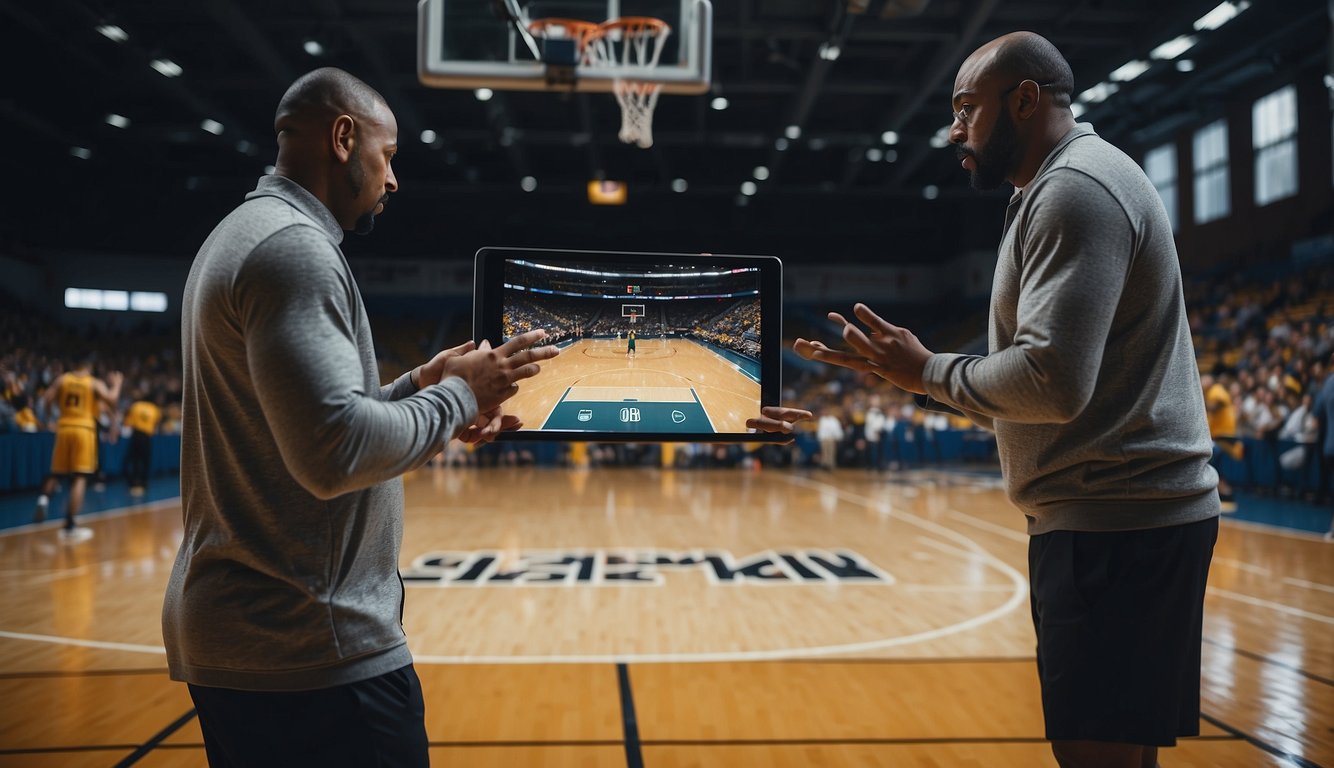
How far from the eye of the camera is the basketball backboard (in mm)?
6938

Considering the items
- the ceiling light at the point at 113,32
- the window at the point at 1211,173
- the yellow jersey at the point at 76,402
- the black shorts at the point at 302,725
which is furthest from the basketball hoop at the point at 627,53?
the window at the point at 1211,173

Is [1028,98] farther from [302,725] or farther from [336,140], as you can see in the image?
[302,725]

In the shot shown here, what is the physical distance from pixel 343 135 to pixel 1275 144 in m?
20.4

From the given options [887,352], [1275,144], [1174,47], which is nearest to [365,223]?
[887,352]

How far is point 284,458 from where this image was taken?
124 centimetres

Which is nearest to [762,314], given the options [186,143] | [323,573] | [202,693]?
[323,573]

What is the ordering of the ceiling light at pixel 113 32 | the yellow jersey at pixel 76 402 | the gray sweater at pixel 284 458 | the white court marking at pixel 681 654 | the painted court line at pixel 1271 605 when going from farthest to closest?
→ the ceiling light at pixel 113 32, the yellow jersey at pixel 76 402, the painted court line at pixel 1271 605, the white court marking at pixel 681 654, the gray sweater at pixel 284 458

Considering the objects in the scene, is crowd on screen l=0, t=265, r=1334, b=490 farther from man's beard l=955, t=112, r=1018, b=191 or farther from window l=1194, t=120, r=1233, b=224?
man's beard l=955, t=112, r=1018, b=191

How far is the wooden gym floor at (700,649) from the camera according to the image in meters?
3.22

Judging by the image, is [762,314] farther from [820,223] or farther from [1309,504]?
[820,223]

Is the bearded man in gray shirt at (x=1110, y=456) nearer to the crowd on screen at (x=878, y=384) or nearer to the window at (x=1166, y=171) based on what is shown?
the crowd on screen at (x=878, y=384)

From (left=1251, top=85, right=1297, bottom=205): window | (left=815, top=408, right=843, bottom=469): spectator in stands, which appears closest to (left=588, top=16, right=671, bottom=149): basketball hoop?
(left=815, top=408, right=843, bottom=469): spectator in stands

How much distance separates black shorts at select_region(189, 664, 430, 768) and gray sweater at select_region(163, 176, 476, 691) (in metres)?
0.03

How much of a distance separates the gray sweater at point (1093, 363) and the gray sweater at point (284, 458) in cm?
92
